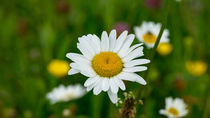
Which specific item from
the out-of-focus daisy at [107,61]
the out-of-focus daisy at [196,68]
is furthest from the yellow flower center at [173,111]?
the out-of-focus daisy at [196,68]

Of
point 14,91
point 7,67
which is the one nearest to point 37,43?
point 7,67

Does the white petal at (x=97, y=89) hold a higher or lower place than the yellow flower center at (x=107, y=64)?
lower

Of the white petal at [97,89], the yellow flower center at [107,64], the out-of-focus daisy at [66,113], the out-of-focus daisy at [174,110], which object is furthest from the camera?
the out-of-focus daisy at [66,113]

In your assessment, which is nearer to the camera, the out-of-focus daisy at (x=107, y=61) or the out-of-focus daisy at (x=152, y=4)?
the out-of-focus daisy at (x=107, y=61)

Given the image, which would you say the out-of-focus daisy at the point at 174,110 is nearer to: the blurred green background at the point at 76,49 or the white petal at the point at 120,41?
the blurred green background at the point at 76,49

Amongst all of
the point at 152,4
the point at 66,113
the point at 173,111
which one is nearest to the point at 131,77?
the point at 173,111

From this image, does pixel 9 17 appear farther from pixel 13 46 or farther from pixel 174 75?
pixel 174 75

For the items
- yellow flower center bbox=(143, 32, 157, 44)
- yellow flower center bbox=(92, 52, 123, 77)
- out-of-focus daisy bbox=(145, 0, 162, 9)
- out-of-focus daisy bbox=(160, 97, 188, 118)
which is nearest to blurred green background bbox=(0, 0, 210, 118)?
out-of-focus daisy bbox=(145, 0, 162, 9)

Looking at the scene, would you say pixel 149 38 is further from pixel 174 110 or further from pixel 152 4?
pixel 152 4
